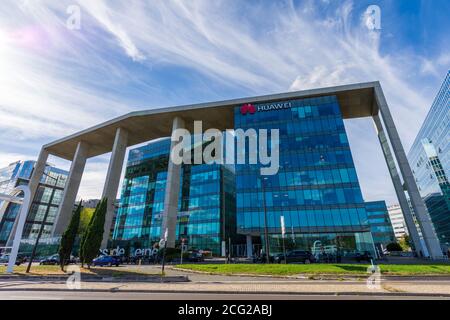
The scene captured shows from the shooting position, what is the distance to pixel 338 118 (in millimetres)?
42875

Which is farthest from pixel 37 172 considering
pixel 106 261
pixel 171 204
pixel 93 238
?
pixel 93 238

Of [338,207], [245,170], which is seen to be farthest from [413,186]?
[245,170]

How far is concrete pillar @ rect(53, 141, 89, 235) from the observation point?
164ft

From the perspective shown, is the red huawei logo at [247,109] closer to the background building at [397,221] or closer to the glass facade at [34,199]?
the glass facade at [34,199]

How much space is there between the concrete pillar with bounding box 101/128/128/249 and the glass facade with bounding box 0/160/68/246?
1430 inches

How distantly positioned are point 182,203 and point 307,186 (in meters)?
32.5

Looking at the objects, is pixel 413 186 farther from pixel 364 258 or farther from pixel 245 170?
pixel 245 170

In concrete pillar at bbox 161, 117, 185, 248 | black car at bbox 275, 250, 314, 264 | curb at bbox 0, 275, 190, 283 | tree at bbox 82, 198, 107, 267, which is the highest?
concrete pillar at bbox 161, 117, 185, 248

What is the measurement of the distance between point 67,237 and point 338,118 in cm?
4560

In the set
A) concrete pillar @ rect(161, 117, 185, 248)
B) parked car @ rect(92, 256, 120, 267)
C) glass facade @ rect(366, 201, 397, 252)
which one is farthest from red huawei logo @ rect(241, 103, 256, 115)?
glass facade @ rect(366, 201, 397, 252)

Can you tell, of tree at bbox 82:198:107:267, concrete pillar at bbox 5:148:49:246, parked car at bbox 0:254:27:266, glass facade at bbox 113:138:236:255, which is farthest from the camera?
concrete pillar at bbox 5:148:49:246

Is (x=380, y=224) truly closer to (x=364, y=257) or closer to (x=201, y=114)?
(x=364, y=257)

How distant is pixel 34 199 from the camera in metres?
74.4

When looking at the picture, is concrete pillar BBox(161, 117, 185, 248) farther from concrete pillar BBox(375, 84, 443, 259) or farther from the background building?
the background building
